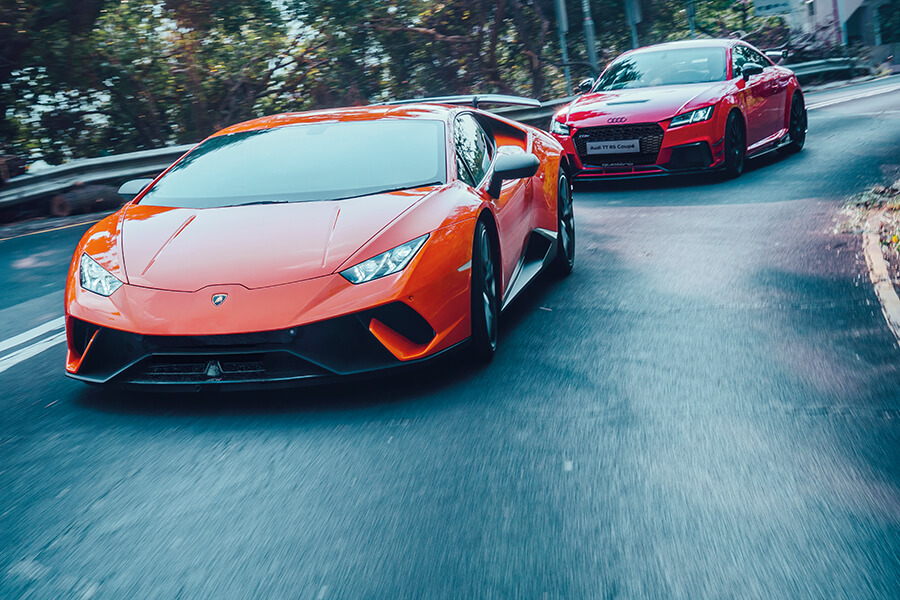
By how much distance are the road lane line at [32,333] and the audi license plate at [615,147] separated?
20.8ft

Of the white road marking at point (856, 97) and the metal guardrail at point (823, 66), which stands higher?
the metal guardrail at point (823, 66)

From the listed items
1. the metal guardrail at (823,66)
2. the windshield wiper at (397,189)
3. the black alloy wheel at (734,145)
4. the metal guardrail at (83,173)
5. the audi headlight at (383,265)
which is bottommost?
the metal guardrail at (823,66)

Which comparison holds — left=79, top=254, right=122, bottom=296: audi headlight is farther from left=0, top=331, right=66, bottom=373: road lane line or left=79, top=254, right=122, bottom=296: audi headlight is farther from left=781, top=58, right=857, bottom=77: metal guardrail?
left=781, top=58, right=857, bottom=77: metal guardrail

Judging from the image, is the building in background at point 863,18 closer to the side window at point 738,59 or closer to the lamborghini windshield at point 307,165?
the side window at point 738,59

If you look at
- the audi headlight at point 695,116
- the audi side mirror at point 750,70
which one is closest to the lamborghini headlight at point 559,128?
the audi headlight at point 695,116

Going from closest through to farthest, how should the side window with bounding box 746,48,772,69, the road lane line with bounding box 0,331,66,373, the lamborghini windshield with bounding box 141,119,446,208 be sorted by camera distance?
the lamborghini windshield with bounding box 141,119,446,208 → the road lane line with bounding box 0,331,66,373 → the side window with bounding box 746,48,772,69

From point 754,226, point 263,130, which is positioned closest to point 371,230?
point 263,130

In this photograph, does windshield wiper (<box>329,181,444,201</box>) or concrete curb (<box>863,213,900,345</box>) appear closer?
windshield wiper (<box>329,181,444,201</box>)

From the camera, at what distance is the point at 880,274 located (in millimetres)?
6715

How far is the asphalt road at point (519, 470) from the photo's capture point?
293cm

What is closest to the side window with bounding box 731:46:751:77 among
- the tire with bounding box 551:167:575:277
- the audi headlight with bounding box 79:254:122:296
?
the tire with bounding box 551:167:575:277

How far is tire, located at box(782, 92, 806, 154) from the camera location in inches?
528

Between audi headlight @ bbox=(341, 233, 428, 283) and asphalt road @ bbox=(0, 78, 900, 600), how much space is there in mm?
555

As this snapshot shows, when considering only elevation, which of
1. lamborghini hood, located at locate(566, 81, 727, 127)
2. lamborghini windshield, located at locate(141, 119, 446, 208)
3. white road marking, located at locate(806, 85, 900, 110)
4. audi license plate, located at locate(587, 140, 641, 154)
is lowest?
white road marking, located at locate(806, 85, 900, 110)
